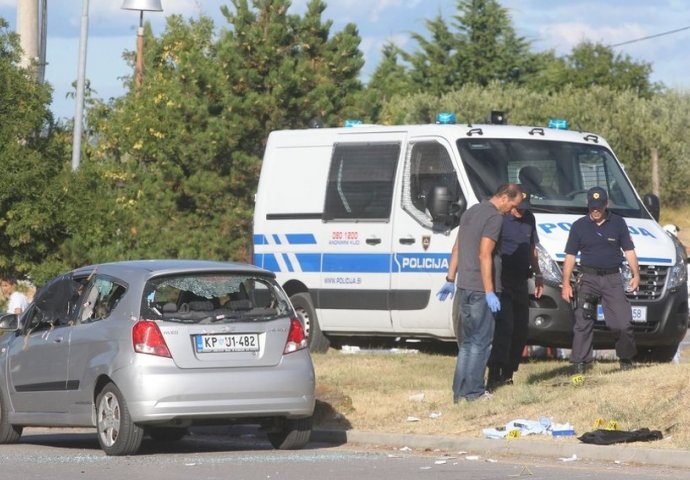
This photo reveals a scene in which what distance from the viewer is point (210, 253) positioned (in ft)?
111

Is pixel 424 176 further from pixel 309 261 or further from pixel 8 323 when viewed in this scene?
pixel 8 323

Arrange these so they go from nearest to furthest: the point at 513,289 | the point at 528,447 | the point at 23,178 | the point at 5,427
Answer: the point at 528,447, the point at 5,427, the point at 513,289, the point at 23,178

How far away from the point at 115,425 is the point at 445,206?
5843 mm

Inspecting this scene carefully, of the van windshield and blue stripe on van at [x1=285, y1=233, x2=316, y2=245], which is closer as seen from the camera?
the van windshield

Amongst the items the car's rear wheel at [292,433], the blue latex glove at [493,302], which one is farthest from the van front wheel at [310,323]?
the car's rear wheel at [292,433]

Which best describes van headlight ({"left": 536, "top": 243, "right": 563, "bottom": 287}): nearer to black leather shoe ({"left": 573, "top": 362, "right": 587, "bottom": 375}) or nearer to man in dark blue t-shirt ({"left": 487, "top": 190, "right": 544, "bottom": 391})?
man in dark blue t-shirt ({"left": 487, "top": 190, "right": 544, "bottom": 391})

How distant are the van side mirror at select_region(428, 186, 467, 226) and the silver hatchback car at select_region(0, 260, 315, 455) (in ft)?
14.5

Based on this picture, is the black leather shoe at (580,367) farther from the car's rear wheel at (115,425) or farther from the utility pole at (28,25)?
the utility pole at (28,25)

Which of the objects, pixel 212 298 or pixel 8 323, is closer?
Answer: pixel 212 298

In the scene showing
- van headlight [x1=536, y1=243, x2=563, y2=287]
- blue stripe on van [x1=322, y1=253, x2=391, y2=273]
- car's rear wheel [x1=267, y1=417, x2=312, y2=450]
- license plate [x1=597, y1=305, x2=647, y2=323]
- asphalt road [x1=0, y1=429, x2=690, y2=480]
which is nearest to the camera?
asphalt road [x1=0, y1=429, x2=690, y2=480]

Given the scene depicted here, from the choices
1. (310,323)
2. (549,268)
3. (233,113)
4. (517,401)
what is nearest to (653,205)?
(549,268)

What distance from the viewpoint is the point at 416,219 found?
687 inches

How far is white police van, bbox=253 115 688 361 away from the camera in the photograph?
1655 cm

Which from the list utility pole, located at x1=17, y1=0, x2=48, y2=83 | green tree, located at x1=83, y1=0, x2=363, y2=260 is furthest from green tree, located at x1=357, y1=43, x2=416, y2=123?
utility pole, located at x1=17, y1=0, x2=48, y2=83
